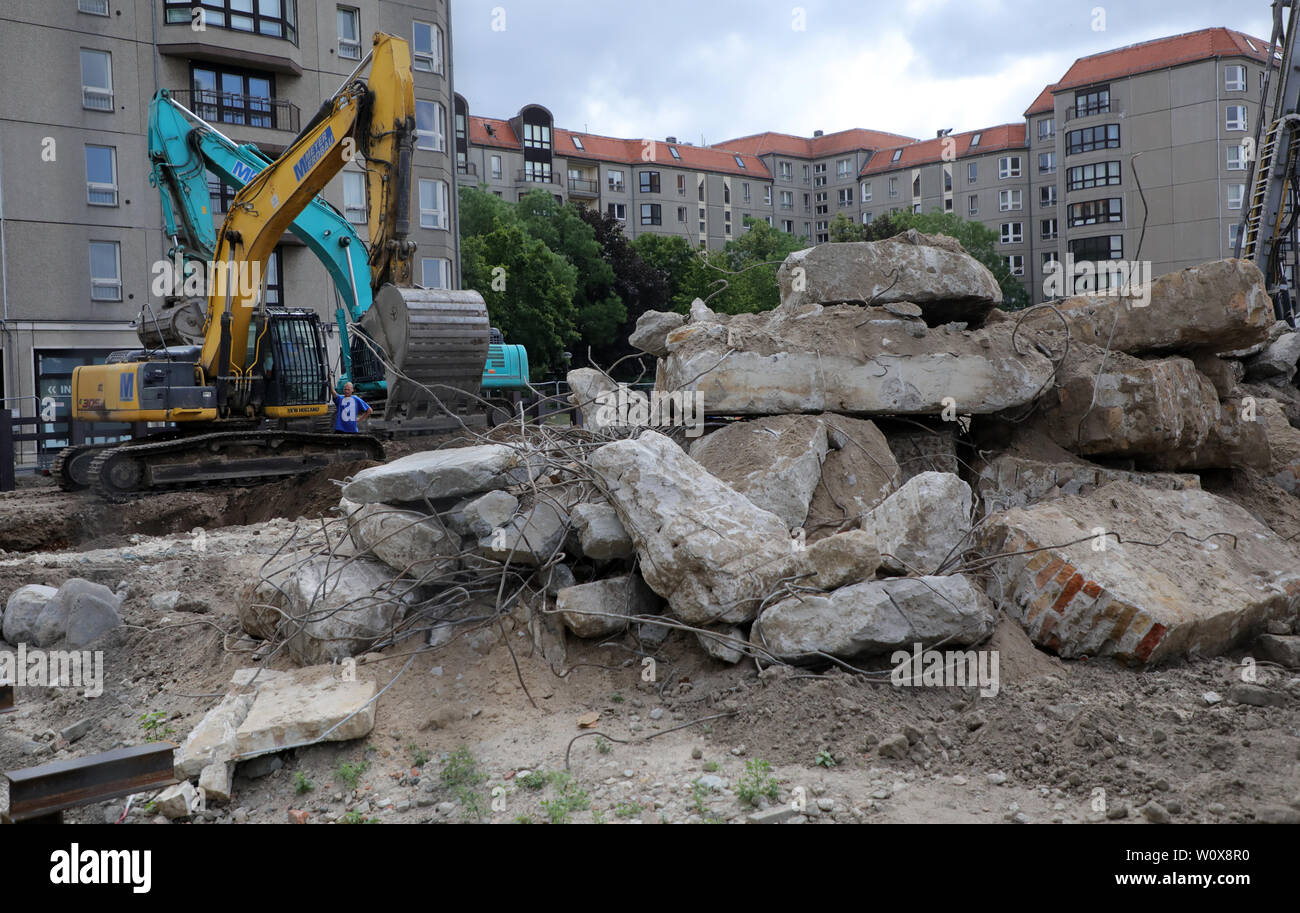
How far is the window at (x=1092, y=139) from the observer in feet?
168

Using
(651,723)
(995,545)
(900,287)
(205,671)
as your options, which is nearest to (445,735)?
(651,723)

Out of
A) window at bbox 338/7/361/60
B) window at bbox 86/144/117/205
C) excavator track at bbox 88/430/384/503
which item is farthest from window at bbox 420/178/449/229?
excavator track at bbox 88/430/384/503

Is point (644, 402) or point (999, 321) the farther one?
point (999, 321)

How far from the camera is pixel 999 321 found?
7.59 metres

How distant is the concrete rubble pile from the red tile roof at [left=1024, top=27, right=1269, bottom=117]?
4600cm

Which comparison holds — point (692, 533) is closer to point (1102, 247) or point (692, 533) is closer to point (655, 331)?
point (655, 331)

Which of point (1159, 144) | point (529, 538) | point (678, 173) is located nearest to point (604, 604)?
point (529, 538)

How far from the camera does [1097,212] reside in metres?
52.3

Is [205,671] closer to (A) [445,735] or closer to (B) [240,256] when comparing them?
(A) [445,735]

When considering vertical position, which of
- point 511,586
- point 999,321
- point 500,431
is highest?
point 999,321

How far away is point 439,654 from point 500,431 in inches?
74.6

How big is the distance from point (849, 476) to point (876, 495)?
0.20m

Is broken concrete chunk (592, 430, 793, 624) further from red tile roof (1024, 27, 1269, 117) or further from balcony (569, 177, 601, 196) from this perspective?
balcony (569, 177, 601, 196)

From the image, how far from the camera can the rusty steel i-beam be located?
10.1 feet
